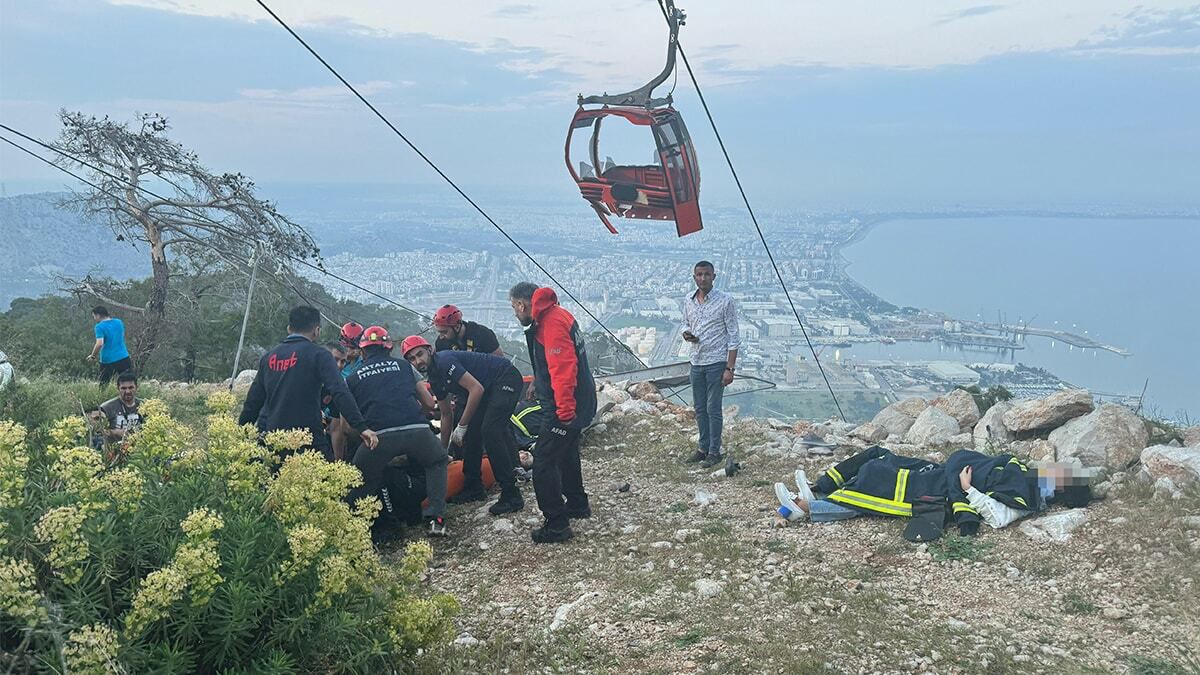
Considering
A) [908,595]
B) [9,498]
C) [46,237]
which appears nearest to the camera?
[9,498]

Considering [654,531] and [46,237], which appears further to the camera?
[46,237]

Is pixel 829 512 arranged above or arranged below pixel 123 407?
below

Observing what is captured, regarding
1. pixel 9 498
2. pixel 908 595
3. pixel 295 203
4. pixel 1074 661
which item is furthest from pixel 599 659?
pixel 295 203

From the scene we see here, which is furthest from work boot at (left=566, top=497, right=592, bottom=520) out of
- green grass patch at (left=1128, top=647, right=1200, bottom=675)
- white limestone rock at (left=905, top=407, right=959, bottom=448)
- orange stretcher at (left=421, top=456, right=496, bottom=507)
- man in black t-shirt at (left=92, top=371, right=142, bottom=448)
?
white limestone rock at (left=905, top=407, right=959, bottom=448)

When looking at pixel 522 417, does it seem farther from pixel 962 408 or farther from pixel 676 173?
pixel 962 408

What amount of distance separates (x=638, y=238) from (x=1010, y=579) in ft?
41.3

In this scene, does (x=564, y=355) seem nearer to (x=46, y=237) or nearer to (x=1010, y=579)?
(x=1010, y=579)

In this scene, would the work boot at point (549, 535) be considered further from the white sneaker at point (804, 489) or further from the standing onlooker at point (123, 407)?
the standing onlooker at point (123, 407)

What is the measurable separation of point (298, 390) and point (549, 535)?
1865 millimetres

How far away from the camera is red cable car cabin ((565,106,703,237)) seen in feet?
29.4

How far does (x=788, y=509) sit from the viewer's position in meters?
5.56

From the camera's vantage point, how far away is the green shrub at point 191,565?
8.04 ft

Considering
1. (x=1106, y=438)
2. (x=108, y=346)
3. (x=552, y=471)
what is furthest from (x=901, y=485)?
(x=108, y=346)

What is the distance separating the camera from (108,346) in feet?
30.8
